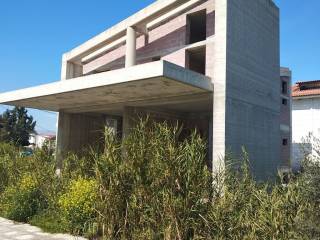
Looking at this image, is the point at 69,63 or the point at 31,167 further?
the point at 69,63

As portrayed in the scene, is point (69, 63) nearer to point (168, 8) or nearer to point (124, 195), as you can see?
point (168, 8)

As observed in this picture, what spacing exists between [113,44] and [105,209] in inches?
409

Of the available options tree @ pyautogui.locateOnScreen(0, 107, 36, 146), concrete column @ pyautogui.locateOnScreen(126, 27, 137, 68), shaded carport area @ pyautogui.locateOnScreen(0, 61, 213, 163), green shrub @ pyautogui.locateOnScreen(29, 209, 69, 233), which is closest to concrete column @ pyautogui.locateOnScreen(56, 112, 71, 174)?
A: shaded carport area @ pyautogui.locateOnScreen(0, 61, 213, 163)

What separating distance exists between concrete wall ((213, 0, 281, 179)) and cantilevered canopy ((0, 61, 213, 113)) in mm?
941

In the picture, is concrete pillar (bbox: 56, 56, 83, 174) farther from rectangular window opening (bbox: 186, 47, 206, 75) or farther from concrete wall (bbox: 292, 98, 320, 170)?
concrete wall (bbox: 292, 98, 320, 170)

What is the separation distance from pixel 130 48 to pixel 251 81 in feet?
15.5

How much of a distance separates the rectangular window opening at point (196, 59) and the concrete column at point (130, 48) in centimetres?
208

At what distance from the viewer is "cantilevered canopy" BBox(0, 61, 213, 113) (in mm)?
10195

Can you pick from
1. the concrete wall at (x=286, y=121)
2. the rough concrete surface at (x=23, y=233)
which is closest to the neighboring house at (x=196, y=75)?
the rough concrete surface at (x=23, y=233)

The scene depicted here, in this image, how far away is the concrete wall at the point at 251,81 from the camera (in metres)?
11.7

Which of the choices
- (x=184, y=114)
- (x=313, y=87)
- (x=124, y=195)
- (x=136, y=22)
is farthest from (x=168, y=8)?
(x=313, y=87)

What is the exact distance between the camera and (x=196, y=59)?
15.4m

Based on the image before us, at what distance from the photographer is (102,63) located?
17.8 m

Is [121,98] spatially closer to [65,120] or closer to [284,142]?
[65,120]
